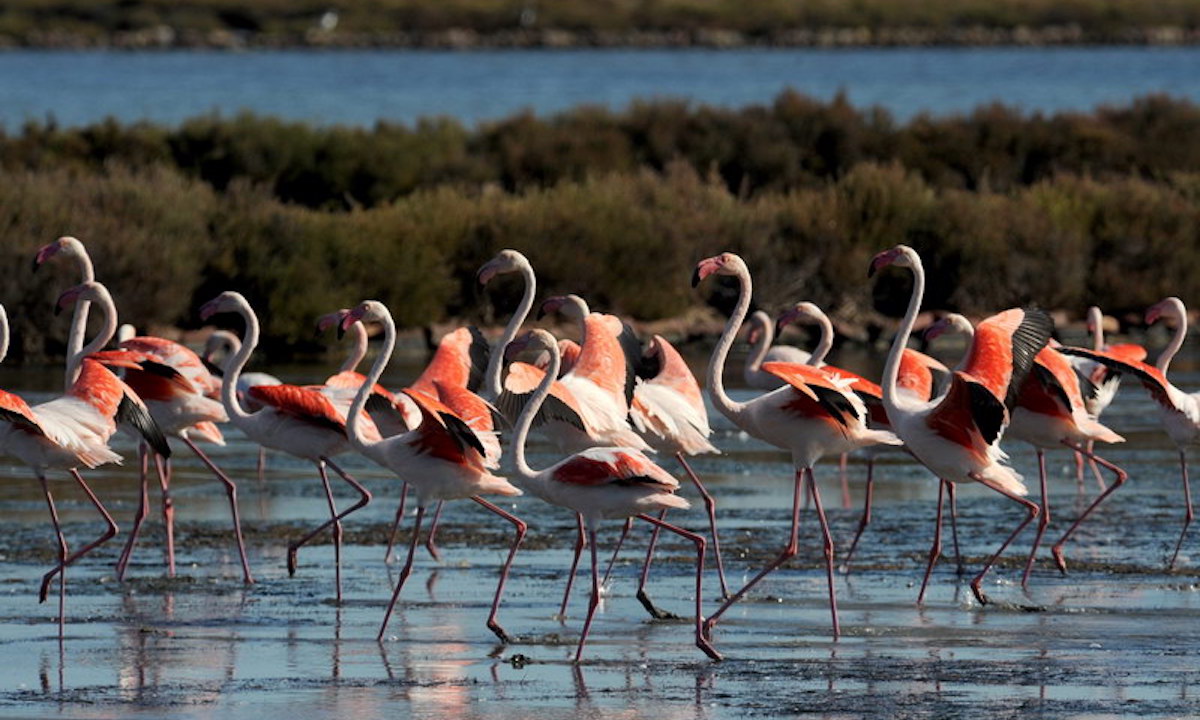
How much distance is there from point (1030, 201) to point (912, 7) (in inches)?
3654

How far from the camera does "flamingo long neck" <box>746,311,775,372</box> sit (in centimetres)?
1308

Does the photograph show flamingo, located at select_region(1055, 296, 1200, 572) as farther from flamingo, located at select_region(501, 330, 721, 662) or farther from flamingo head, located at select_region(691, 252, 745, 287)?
flamingo, located at select_region(501, 330, 721, 662)

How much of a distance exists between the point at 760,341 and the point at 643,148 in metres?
15.7

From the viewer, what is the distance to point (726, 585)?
1074cm

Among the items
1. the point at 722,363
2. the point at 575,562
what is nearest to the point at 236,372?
the point at 575,562

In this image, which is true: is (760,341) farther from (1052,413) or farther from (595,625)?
(595,625)

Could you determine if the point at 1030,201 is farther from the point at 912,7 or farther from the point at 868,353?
the point at 912,7

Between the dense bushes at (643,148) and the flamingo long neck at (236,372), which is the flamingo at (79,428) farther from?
the dense bushes at (643,148)

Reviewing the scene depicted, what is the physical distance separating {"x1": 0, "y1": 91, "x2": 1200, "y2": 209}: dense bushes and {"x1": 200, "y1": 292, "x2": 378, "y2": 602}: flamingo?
1338 centimetres

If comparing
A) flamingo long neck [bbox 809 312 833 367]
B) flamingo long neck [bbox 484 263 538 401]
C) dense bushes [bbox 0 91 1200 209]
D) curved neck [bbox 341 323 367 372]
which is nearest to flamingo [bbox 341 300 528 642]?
flamingo long neck [bbox 484 263 538 401]

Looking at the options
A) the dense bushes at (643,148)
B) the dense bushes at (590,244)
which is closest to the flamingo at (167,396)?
the dense bushes at (590,244)

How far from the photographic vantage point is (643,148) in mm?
29062

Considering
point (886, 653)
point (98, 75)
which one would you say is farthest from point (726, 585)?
point (98, 75)

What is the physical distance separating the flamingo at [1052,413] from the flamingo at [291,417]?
10.1ft
